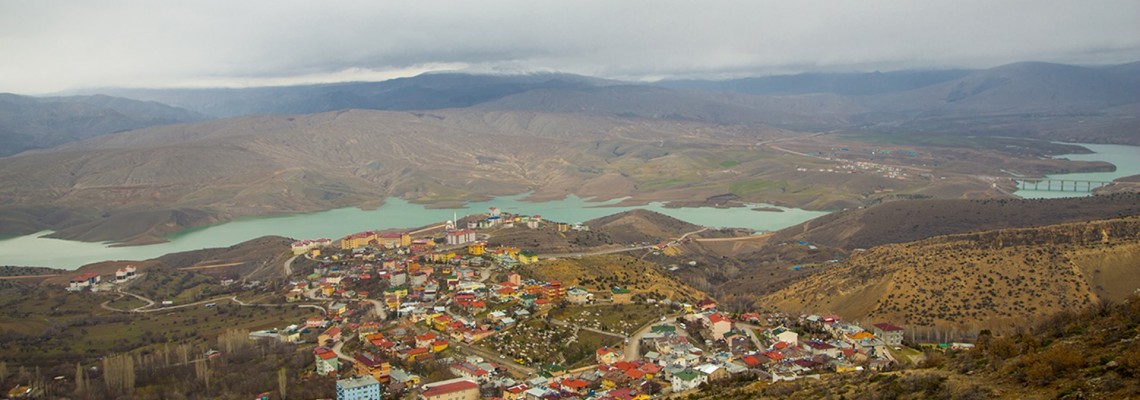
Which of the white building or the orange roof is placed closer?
the orange roof

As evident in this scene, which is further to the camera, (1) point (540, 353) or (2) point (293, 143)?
(2) point (293, 143)

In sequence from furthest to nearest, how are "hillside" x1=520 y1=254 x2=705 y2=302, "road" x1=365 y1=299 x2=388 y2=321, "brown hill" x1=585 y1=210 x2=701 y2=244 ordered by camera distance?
1. "brown hill" x1=585 y1=210 x2=701 y2=244
2. "hillside" x1=520 y1=254 x2=705 y2=302
3. "road" x1=365 y1=299 x2=388 y2=321

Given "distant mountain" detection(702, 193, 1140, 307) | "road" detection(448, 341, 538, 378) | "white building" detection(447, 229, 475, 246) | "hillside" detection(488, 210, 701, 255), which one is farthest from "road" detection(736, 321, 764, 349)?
"white building" detection(447, 229, 475, 246)

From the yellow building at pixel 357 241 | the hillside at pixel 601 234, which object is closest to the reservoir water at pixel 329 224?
the hillside at pixel 601 234

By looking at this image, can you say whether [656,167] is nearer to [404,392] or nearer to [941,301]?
[941,301]

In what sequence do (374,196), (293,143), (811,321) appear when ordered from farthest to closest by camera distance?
(293,143), (374,196), (811,321)

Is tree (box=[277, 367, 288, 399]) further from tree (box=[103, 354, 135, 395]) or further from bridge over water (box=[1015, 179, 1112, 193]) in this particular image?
bridge over water (box=[1015, 179, 1112, 193])

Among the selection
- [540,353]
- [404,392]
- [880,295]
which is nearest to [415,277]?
[540,353]

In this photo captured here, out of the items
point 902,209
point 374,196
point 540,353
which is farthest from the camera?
point 374,196
